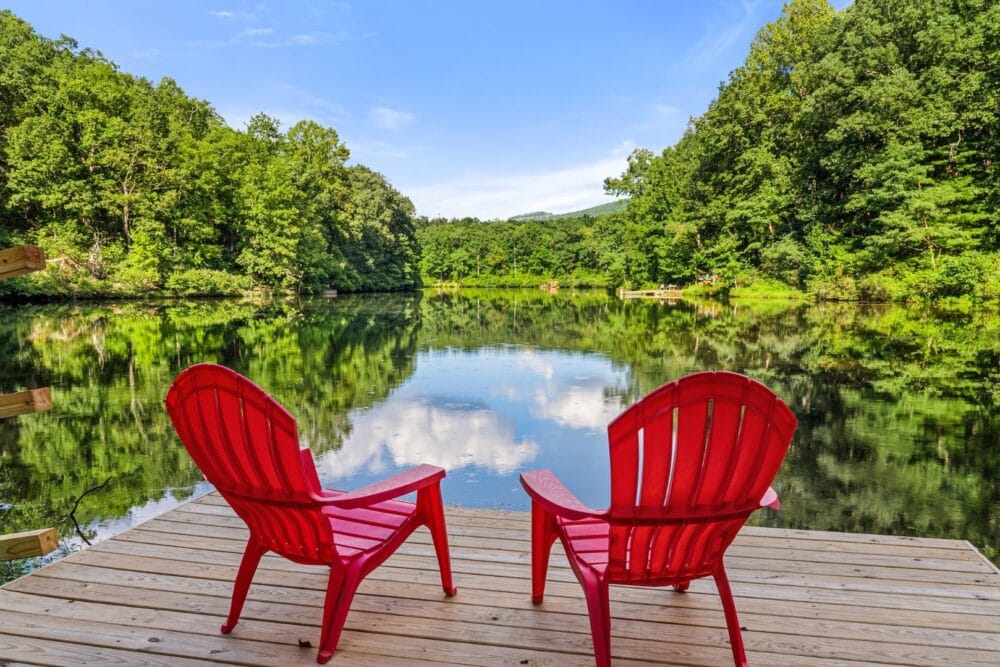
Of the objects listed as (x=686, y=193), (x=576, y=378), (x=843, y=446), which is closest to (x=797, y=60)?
(x=686, y=193)

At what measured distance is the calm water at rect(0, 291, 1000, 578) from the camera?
436 centimetres

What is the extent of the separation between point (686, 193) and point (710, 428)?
37262mm

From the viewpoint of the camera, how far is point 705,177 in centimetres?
3475

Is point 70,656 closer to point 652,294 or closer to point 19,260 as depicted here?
point 19,260

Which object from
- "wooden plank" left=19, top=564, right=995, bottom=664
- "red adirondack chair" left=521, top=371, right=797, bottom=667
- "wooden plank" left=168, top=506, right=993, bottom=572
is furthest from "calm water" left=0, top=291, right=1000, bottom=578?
"red adirondack chair" left=521, top=371, right=797, bottom=667

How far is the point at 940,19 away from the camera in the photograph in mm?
21750

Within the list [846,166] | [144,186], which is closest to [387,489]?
[846,166]

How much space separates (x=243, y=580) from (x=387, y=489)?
569 mm

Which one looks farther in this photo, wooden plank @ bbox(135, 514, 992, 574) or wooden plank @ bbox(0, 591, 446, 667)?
wooden plank @ bbox(135, 514, 992, 574)

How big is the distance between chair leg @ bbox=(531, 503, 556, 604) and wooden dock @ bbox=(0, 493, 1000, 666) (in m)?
0.06

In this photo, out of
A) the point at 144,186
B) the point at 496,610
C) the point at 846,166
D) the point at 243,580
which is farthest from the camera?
the point at 144,186

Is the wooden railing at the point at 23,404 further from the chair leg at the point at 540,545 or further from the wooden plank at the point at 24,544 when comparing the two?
the chair leg at the point at 540,545

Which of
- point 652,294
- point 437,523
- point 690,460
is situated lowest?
point 652,294

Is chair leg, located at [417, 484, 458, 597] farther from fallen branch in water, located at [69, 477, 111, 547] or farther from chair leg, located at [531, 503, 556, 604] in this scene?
fallen branch in water, located at [69, 477, 111, 547]
